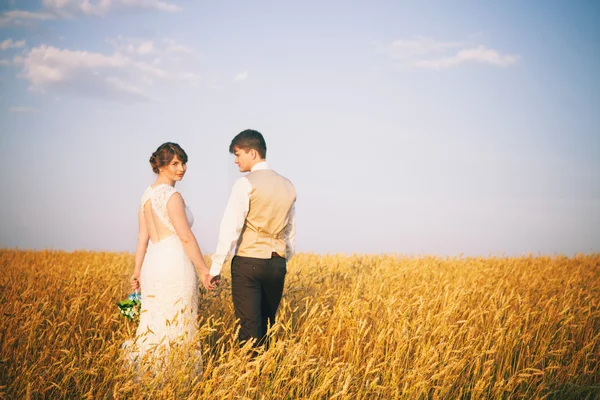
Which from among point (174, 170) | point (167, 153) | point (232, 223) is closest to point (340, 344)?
point (232, 223)

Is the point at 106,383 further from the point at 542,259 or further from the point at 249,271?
the point at 542,259

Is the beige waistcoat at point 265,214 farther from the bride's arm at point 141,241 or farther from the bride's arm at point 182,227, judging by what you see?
the bride's arm at point 141,241

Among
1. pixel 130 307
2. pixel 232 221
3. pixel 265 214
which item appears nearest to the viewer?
pixel 232 221

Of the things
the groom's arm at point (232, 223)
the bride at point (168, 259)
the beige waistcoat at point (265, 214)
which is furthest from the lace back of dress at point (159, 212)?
the beige waistcoat at point (265, 214)

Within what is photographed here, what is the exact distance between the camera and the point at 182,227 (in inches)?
184

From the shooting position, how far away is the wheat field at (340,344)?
12.5 feet

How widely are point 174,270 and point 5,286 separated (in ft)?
14.5

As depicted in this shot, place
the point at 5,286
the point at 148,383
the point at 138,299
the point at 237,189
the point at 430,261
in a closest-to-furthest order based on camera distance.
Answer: the point at 148,383, the point at 237,189, the point at 138,299, the point at 5,286, the point at 430,261

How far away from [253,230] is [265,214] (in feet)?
0.69

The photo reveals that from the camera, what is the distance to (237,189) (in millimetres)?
4684

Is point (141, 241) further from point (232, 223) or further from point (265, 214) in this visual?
point (265, 214)

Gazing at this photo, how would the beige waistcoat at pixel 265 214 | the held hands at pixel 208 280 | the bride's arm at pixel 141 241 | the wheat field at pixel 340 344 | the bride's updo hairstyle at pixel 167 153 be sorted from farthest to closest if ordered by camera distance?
the bride's arm at pixel 141 241
the bride's updo hairstyle at pixel 167 153
the beige waistcoat at pixel 265 214
the held hands at pixel 208 280
the wheat field at pixel 340 344

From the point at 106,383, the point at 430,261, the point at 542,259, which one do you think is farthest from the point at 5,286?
the point at 542,259

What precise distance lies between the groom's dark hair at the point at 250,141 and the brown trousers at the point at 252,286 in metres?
1.09
